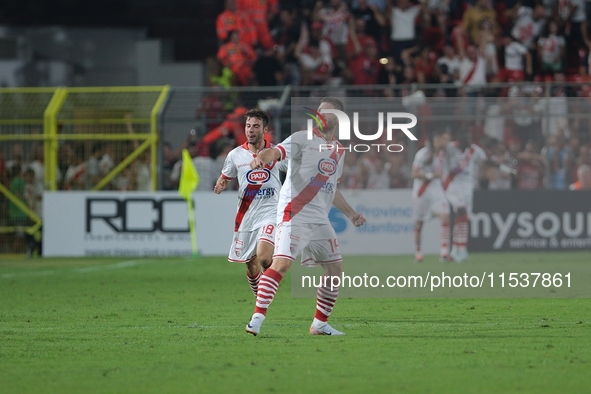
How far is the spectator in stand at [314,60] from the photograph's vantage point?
21.0 meters

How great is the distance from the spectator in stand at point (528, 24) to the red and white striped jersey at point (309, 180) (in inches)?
572

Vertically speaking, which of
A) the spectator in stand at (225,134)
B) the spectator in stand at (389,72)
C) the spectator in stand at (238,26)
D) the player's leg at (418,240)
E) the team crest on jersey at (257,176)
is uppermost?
the spectator in stand at (238,26)

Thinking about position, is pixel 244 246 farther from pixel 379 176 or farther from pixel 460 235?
pixel 379 176

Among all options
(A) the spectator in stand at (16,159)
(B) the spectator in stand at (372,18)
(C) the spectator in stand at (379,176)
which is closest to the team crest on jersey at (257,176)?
(C) the spectator in stand at (379,176)

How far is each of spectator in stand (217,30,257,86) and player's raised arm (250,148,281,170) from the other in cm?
1405

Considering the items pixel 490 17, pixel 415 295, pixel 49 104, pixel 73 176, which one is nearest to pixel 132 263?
pixel 73 176

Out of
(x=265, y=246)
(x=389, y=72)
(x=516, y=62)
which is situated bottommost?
(x=265, y=246)

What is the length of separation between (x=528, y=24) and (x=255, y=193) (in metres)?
13.9

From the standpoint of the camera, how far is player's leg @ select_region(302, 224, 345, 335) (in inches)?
292

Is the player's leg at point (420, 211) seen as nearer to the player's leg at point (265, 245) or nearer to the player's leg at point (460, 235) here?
the player's leg at point (460, 235)

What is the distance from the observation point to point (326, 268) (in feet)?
24.7

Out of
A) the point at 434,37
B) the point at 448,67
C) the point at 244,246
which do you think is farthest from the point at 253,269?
the point at 434,37

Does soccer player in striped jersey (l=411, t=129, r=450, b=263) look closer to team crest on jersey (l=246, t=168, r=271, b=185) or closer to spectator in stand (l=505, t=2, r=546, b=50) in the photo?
spectator in stand (l=505, t=2, r=546, b=50)

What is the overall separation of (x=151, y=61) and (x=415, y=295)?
14601 millimetres
